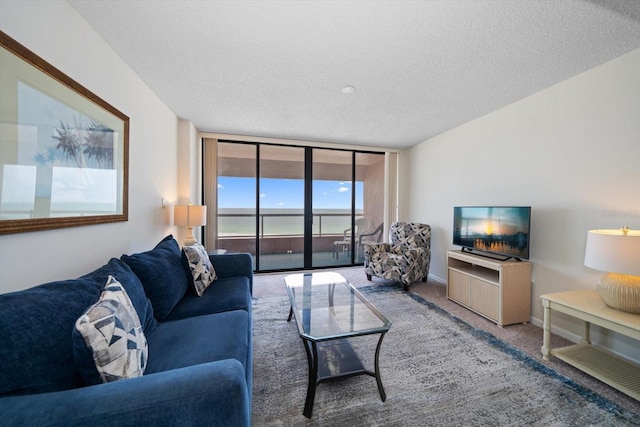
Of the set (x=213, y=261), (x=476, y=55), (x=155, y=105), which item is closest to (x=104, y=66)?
(x=155, y=105)

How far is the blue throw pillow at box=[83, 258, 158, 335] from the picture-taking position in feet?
4.19

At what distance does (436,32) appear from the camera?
1.65m

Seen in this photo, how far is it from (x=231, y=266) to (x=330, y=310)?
3.75ft

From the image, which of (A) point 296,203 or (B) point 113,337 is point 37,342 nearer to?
(B) point 113,337

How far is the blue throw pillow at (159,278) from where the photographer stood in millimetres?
1575

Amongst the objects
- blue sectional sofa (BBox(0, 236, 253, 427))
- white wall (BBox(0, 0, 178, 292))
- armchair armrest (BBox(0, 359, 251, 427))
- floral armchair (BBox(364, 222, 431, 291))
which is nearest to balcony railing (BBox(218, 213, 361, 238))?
floral armchair (BBox(364, 222, 431, 291))

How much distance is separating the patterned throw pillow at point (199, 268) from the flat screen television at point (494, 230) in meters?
3.01

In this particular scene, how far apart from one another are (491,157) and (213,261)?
11.4ft

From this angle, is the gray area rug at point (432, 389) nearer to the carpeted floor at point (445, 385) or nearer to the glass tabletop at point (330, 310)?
the carpeted floor at point (445, 385)

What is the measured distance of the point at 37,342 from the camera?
2.64ft

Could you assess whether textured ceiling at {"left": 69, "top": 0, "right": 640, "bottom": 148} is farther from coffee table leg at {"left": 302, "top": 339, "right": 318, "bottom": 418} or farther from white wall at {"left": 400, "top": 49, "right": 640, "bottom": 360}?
coffee table leg at {"left": 302, "top": 339, "right": 318, "bottom": 418}

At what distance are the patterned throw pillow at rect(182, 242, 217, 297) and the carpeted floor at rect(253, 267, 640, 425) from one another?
669 millimetres

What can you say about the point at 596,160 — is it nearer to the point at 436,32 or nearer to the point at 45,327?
the point at 436,32

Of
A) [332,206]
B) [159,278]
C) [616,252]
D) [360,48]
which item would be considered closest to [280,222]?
[332,206]
